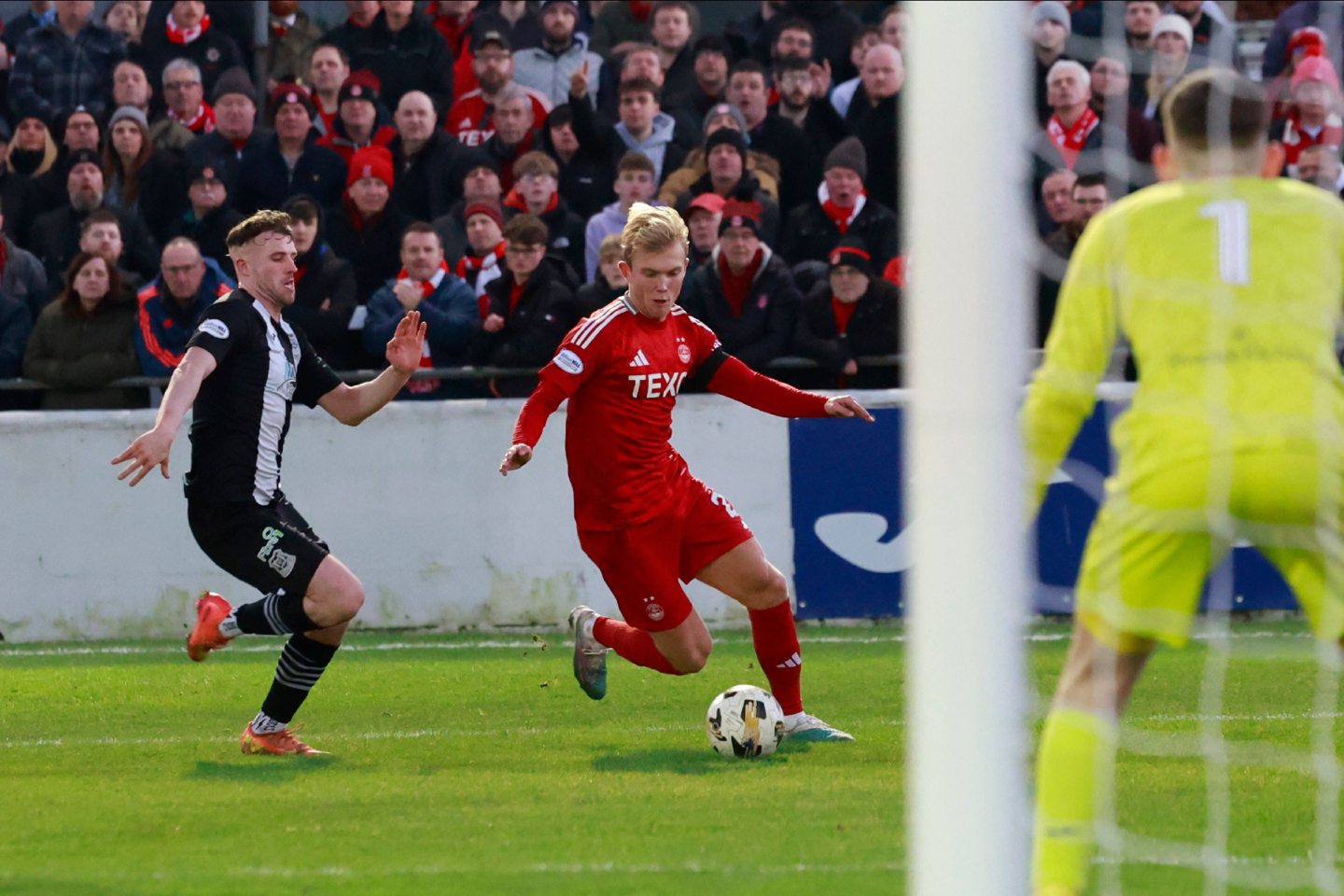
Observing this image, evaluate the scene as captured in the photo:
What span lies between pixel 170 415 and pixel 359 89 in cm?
685

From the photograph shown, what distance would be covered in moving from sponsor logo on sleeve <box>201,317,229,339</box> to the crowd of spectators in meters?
4.23

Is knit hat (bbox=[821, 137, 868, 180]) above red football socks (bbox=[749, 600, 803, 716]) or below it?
above

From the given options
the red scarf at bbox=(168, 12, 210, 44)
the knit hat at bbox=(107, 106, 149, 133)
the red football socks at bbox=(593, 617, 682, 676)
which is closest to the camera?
the red football socks at bbox=(593, 617, 682, 676)

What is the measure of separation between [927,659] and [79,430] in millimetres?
8537

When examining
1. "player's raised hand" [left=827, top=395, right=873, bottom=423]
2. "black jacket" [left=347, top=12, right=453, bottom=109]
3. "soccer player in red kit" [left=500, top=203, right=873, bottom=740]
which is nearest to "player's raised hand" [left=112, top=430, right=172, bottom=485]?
"soccer player in red kit" [left=500, top=203, right=873, bottom=740]

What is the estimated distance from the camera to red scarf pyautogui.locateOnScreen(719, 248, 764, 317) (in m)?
11.6

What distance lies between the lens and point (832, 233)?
12.3 m

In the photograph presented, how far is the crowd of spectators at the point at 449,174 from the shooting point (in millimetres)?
11750

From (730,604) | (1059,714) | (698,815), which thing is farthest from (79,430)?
(1059,714)

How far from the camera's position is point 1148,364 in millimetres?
4312

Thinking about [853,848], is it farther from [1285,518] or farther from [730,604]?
[730,604]

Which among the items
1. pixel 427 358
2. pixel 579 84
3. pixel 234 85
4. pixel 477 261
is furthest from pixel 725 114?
pixel 234 85

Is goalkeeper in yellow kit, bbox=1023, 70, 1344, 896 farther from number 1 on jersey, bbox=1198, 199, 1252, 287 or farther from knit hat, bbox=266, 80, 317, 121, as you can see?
knit hat, bbox=266, 80, 317, 121

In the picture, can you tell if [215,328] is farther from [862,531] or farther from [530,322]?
[862,531]
